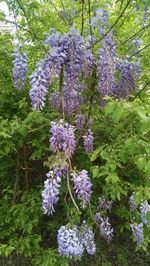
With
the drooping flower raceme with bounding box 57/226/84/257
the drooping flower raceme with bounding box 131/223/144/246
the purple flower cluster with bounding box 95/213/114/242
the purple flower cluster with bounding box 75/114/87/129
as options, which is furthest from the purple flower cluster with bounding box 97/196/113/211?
the purple flower cluster with bounding box 75/114/87/129

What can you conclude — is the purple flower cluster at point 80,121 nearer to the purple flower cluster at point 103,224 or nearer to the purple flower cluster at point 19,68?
the purple flower cluster at point 19,68

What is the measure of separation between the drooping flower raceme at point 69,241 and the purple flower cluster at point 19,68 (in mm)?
1456

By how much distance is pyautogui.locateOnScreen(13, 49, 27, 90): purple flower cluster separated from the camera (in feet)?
13.0

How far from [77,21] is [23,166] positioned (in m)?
1.76

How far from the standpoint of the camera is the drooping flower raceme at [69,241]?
374 cm

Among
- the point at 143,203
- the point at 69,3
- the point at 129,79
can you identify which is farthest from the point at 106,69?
the point at 143,203

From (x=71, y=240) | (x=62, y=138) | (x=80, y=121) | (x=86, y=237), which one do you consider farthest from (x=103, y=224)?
(x=62, y=138)

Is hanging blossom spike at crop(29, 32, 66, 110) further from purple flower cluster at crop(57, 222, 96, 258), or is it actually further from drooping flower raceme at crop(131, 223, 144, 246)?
drooping flower raceme at crop(131, 223, 144, 246)

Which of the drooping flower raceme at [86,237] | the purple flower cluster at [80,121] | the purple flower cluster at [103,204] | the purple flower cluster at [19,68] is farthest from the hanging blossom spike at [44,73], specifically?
the purple flower cluster at [103,204]

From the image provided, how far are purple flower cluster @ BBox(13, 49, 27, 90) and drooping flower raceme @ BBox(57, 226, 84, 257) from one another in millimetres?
1456

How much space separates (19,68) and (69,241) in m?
1.70

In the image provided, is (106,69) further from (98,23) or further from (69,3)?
(69,3)

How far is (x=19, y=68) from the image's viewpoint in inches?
156

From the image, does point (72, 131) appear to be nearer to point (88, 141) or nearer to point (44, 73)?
point (88, 141)
